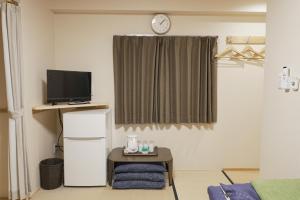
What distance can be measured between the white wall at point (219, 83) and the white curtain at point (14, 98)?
3.51 ft

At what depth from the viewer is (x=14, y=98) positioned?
100 inches

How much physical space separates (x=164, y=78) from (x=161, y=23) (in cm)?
75

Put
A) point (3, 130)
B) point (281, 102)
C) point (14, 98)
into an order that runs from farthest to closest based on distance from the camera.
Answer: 1. point (3, 130)
2. point (14, 98)
3. point (281, 102)

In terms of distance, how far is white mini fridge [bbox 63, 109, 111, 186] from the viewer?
303cm

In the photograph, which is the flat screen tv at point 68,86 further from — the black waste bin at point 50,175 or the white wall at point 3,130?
the black waste bin at point 50,175

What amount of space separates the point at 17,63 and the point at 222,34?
8.60ft

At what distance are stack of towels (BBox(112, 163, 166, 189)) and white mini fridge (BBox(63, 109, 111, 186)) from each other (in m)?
0.19

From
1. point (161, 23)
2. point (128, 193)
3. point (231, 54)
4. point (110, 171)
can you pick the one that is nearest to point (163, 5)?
point (161, 23)

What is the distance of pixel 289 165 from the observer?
191 centimetres

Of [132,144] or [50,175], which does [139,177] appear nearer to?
[132,144]

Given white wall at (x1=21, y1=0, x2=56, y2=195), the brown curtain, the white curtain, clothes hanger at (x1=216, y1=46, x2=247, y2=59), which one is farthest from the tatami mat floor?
clothes hanger at (x1=216, y1=46, x2=247, y2=59)

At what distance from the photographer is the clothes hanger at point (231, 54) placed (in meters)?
3.61

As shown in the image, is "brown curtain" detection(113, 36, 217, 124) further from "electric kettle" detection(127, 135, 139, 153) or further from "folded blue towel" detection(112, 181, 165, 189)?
"folded blue towel" detection(112, 181, 165, 189)

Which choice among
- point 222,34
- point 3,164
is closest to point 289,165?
point 222,34
